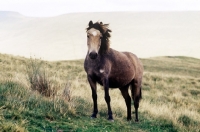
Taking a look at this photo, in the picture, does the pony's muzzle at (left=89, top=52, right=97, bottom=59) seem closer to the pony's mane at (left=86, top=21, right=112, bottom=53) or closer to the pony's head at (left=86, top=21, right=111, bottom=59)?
the pony's head at (left=86, top=21, right=111, bottom=59)

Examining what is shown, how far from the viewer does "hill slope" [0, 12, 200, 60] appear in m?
107

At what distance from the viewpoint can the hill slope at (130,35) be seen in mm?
107312

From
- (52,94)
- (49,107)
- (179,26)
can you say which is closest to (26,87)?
(52,94)

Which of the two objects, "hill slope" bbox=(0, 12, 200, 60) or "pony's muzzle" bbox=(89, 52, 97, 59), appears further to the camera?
"hill slope" bbox=(0, 12, 200, 60)

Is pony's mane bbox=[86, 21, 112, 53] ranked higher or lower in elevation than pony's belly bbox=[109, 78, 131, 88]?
higher

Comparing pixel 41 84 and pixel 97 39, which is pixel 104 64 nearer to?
pixel 97 39

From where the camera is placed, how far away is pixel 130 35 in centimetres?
14688

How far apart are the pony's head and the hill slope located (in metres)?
74.5

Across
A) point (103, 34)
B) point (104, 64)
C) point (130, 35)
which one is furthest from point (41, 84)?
point (130, 35)

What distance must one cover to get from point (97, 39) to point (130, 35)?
141277 millimetres

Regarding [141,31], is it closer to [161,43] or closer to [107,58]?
[161,43]

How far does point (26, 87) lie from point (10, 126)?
384cm

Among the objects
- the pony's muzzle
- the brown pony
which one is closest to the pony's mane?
the brown pony

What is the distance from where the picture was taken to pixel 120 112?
9086mm
